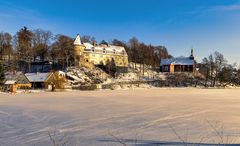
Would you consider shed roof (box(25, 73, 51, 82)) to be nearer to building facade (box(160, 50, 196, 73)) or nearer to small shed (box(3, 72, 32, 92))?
small shed (box(3, 72, 32, 92))

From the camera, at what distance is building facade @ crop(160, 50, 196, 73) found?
10044 centimetres

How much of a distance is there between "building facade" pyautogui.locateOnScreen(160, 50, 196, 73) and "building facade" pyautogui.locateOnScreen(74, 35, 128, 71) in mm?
13174

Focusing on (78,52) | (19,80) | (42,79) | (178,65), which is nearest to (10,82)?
(19,80)

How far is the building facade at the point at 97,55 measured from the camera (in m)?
89.4

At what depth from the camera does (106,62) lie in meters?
94.9

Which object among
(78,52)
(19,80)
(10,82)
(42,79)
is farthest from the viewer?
(78,52)

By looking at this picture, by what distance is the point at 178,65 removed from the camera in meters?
102

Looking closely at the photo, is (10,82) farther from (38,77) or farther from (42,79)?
(38,77)

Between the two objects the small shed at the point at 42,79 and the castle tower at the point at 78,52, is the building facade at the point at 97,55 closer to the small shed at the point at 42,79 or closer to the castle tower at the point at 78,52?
the castle tower at the point at 78,52

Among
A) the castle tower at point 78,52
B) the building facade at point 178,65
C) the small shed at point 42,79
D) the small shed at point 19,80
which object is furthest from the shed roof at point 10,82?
the building facade at point 178,65

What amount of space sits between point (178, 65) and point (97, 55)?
90.3 ft

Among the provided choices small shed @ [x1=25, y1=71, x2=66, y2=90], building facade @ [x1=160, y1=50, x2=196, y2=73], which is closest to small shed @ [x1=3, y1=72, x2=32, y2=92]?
small shed @ [x1=25, y1=71, x2=66, y2=90]

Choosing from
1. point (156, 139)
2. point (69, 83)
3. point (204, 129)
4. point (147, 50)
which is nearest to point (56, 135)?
point (156, 139)

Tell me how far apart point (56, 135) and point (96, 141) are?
1.86 m
